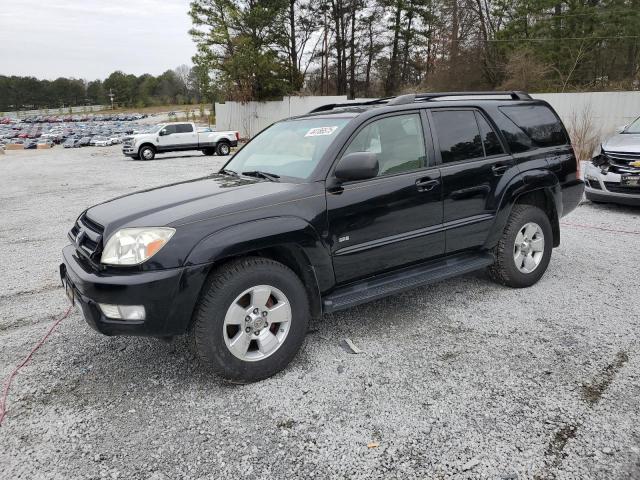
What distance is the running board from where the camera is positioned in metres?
3.40

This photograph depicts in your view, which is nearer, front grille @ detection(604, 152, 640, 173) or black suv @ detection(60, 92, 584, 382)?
black suv @ detection(60, 92, 584, 382)

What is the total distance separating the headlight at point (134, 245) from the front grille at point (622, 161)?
7258 mm

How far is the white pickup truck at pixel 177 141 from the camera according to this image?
23.2 metres

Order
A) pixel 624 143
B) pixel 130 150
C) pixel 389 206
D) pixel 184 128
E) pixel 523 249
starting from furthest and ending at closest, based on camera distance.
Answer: pixel 184 128
pixel 130 150
pixel 624 143
pixel 523 249
pixel 389 206

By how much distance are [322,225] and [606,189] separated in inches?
255

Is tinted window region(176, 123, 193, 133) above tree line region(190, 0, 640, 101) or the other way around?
the other way around

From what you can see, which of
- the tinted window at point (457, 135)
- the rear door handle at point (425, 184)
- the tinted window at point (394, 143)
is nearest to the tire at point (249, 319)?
the tinted window at point (394, 143)

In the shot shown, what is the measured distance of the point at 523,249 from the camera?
4.54m

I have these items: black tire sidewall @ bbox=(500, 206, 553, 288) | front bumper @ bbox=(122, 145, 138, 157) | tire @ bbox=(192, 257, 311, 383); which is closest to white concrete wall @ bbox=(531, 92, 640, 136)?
black tire sidewall @ bbox=(500, 206, 553, 288)

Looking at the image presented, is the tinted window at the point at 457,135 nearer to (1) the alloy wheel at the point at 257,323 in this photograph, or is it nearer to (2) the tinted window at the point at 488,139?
(2) the tinted window at the point at 488,139

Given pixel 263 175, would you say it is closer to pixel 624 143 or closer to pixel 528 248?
pixel 528 248

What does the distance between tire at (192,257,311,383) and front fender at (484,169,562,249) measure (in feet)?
6.55

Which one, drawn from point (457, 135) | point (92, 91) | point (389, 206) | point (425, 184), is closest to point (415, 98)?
point (457, 135)

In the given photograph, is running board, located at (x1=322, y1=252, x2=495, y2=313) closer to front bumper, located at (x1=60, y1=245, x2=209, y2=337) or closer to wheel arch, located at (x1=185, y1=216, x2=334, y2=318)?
wheel arch, located at (x1=185, y1=216, x2=334, y2=318)
